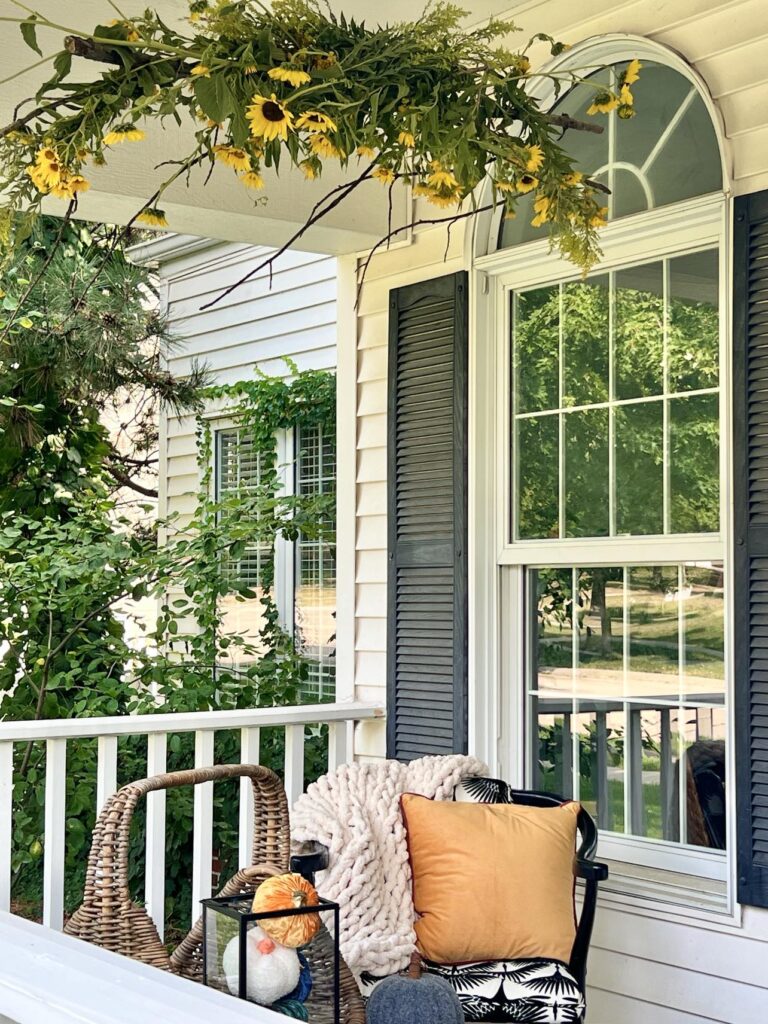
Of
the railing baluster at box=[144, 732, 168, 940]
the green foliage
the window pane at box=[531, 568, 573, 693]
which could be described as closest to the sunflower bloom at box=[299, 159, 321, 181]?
the green foliage

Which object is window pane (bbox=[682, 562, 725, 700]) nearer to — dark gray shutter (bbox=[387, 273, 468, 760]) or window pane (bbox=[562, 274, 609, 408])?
window pane (bbox=[562, 274, 609, 408])

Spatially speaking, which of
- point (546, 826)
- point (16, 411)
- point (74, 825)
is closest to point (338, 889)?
point (546, 826)

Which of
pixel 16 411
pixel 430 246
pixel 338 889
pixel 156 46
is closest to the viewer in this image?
pixel 156 46

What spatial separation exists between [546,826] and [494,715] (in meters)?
0.74

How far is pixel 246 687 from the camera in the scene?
5238mm

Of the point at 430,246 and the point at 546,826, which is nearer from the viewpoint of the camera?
the point at 546,826

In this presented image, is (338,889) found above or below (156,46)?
below

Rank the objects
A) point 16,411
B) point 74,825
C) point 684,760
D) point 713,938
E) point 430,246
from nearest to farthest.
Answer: point 713,938, point 684,760, point 430,246, point 74,825, point 16,411

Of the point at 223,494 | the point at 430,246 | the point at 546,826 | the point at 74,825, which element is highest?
the point at 430,246

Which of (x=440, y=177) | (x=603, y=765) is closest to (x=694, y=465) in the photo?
(x=603, y=765)

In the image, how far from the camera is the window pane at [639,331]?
3.32 meters

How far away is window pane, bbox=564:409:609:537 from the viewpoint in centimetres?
343

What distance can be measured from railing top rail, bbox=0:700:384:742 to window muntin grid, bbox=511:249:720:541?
83 centimetres

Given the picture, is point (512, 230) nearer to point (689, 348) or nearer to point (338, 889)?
point (689, 348)
